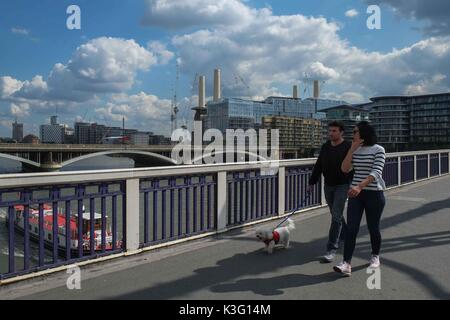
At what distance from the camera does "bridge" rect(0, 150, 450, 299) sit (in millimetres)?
4223

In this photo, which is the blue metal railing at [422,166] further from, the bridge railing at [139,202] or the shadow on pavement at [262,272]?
the shadow on pavement at [262,272]

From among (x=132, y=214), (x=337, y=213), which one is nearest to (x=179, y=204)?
(x=132, y=214)

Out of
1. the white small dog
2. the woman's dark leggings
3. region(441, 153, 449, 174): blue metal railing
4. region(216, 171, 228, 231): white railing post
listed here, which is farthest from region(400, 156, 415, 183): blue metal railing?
the woman's dark leggings

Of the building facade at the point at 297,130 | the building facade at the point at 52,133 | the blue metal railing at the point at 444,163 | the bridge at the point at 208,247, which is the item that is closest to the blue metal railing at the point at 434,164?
the blue metal railing at the point at 444,163

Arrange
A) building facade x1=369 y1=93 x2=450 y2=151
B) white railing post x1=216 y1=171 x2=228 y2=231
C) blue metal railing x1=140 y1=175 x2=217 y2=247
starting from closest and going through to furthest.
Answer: blue metal railing x1=140 y1=175 x2=217 y2=247, white railing post x1=216 y1=171 x2=228 y2=231, building facade x1=369 y1=93 x2=450 y2=151

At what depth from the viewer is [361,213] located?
4684mm

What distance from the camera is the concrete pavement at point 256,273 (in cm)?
409

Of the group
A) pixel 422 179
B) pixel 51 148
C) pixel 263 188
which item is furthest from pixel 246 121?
pixel 263 188

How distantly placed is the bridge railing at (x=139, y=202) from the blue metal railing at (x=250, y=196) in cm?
2

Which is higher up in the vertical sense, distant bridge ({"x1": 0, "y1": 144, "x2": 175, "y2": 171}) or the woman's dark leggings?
the woman's dark leggings

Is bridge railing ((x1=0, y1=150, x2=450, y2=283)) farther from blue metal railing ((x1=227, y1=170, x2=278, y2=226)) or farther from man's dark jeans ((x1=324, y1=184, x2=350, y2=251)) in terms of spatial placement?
man's dark jeans ((x1=324, y1=184, x2=350, y2=251))

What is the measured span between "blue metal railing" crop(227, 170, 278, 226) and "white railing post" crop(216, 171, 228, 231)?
0.20m

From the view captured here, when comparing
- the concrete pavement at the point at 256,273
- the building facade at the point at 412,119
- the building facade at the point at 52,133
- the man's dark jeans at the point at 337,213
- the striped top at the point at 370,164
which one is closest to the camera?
the concrete pavement at the point at 256,273
